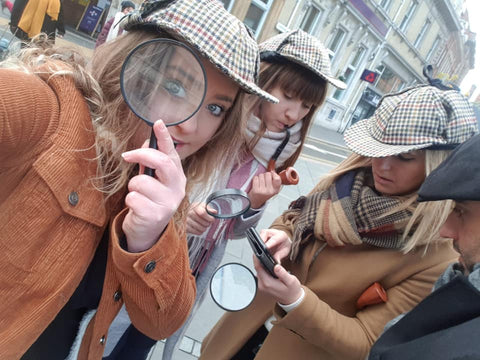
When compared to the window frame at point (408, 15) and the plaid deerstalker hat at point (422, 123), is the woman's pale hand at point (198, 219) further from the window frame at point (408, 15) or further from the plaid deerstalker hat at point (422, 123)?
the window frame at point (408, 15)

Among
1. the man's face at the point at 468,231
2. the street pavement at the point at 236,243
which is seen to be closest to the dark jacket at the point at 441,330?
the man's face at the point at 468,231

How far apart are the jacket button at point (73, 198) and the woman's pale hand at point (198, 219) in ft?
2.91

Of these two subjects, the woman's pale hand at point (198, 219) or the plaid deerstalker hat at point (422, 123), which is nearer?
the plaid deerstalker hat at point (422, 123)

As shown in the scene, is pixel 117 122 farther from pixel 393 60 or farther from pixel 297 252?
pixel 393 60

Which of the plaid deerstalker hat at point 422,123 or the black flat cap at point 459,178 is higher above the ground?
the plaid deerstalker hat at point 422,123

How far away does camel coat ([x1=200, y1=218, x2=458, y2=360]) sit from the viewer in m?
1.35

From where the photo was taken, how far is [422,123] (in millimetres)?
1303

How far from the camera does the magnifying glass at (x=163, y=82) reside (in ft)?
2.71

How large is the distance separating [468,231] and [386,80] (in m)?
25.9

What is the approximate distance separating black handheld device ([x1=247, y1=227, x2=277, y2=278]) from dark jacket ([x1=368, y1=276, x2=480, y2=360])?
493 mm

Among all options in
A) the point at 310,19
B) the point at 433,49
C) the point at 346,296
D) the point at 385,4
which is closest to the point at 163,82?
the point at 346,296

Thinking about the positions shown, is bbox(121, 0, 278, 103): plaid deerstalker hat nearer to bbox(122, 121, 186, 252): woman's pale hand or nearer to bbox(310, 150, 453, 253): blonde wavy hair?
bbox(122, 121, 186, 252): woman's pale hand

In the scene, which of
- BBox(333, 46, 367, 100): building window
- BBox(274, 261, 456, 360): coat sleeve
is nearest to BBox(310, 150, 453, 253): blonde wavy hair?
BBox(274, 261, 456, 360): coat sleeve

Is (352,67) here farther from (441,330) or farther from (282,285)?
(441,330)
